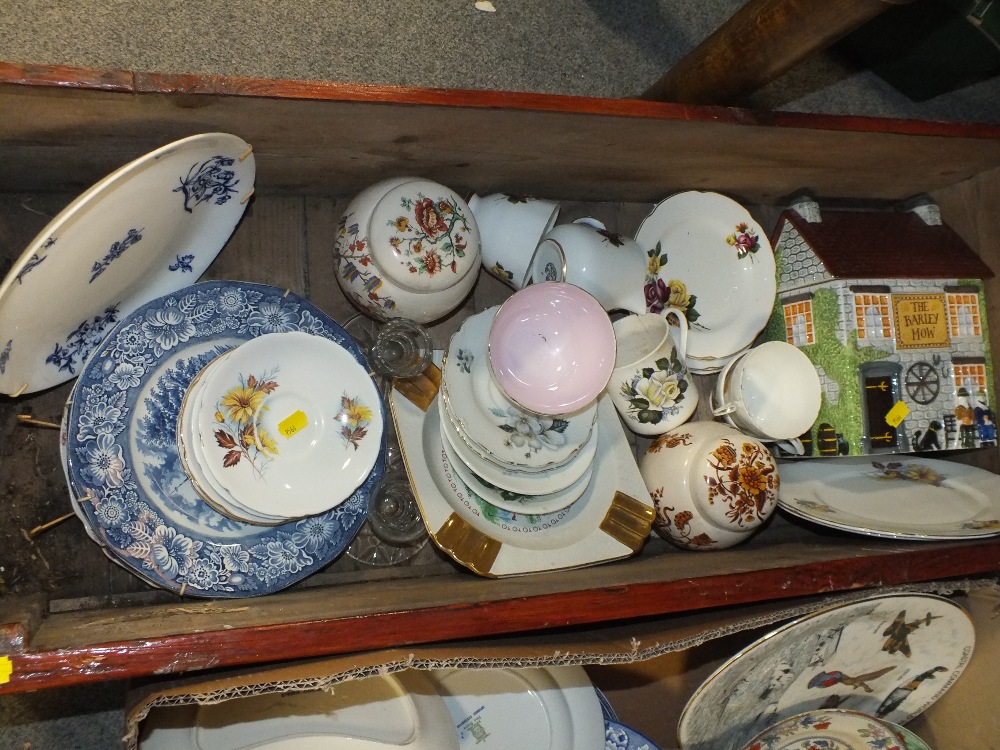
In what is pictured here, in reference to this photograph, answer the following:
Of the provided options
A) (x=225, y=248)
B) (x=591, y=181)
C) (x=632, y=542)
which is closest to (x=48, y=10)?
(x=225, y=248)

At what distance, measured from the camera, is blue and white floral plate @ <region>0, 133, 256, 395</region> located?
2.55 ft

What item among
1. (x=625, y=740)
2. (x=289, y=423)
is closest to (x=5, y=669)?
(x=289, y=423)

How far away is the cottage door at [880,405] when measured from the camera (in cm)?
121

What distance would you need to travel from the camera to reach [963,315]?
1270 mm

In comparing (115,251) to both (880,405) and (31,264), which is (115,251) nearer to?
(31,264)

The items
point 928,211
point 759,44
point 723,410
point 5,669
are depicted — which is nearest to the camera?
point 5,669

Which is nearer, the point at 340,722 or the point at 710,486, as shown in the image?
the point at 340,722

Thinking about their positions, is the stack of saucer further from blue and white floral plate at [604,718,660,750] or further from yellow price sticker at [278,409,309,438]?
blue and white floral plate at [604,718,660,750]

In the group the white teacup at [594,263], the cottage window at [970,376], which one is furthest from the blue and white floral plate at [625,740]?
the cottage window at [970,376]

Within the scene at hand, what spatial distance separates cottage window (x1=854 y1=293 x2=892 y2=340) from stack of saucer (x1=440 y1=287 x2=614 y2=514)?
1.50ft

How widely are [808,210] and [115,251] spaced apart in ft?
3.31

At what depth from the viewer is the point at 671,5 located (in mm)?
1600

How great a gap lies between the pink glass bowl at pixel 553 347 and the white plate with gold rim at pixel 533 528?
0.45 ft

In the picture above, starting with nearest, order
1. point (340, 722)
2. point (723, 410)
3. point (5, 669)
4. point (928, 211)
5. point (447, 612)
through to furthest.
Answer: point (5, 669), point (447, 612), point (340, 722), point (723, 410), point (928, 211)
